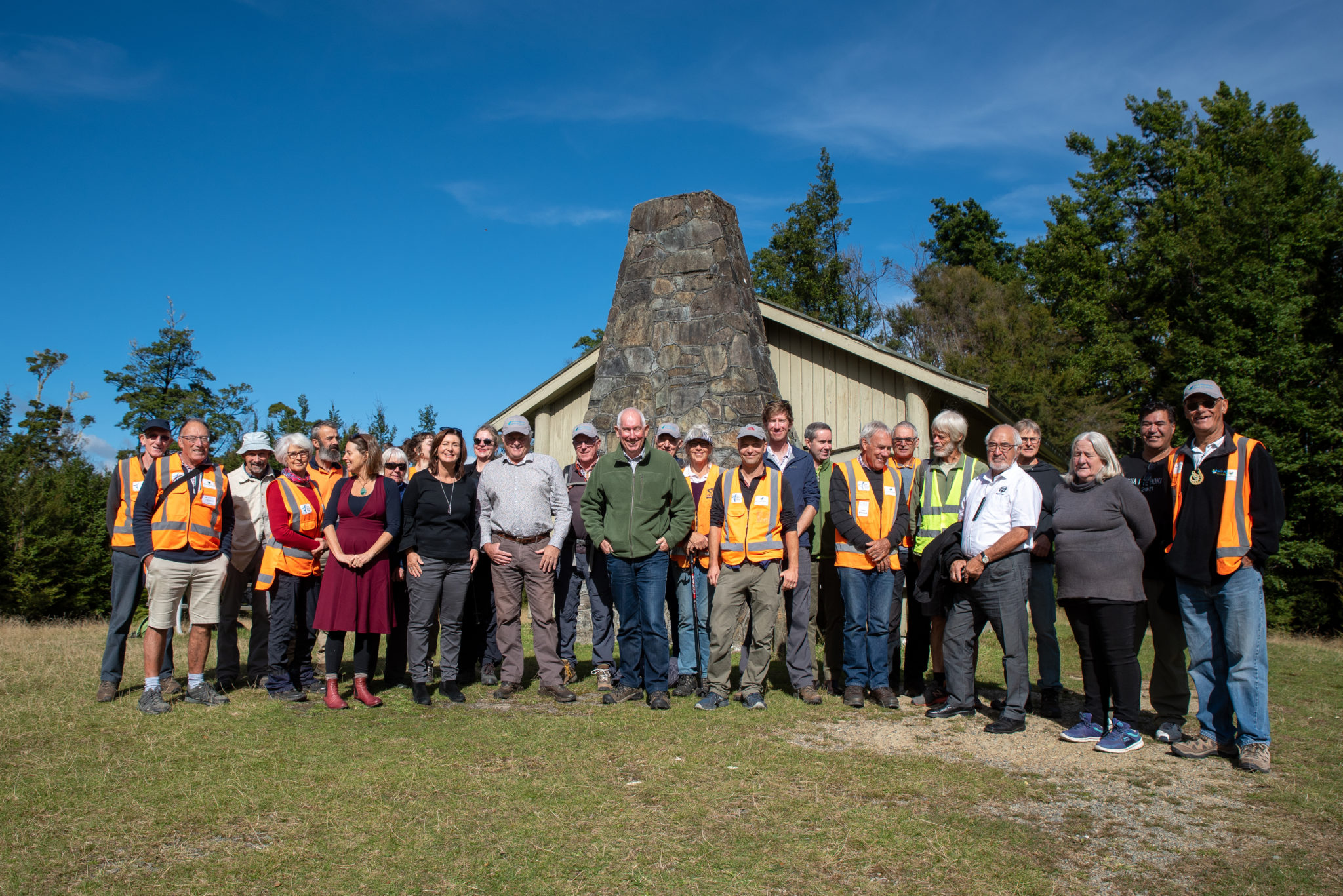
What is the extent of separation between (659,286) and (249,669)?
6130 mm

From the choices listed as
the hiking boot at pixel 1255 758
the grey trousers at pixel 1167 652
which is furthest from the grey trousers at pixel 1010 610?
the hiking boot at pixel 1255 758

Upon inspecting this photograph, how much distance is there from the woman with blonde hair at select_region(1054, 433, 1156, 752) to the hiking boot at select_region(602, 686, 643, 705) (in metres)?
2.86

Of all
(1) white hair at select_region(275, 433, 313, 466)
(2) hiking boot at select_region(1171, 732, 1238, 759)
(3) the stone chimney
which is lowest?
(2) hiking boot at select_region(1171, 732, 1238, 759)

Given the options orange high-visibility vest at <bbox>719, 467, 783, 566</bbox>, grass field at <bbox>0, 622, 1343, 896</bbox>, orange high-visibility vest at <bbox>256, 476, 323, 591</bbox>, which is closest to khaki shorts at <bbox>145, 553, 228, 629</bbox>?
orange high-visibility vest at <bbox>256, 476, 323, 591</bbox>

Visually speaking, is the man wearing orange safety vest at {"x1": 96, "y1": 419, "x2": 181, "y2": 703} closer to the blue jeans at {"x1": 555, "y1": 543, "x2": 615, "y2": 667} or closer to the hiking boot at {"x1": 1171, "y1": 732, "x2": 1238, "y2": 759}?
the blue jeans at {"x1": 555, "y1": 543, "x2": 615, "y2": 667}

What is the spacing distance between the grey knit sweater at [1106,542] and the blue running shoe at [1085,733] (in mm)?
750

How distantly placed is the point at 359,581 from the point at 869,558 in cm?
358

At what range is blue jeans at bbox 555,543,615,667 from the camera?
702 centimetres

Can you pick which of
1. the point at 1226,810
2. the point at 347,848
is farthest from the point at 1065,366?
the point at 347,848

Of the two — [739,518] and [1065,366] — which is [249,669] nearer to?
[739,518]

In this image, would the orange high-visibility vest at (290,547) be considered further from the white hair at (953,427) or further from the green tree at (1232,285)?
the green tree at (1232,285)

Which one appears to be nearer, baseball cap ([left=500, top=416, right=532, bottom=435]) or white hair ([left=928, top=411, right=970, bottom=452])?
white hair ([left=928, top=411, right=970, bottom=452])

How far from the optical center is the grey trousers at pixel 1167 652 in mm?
5246

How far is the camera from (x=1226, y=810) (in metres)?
4.09
